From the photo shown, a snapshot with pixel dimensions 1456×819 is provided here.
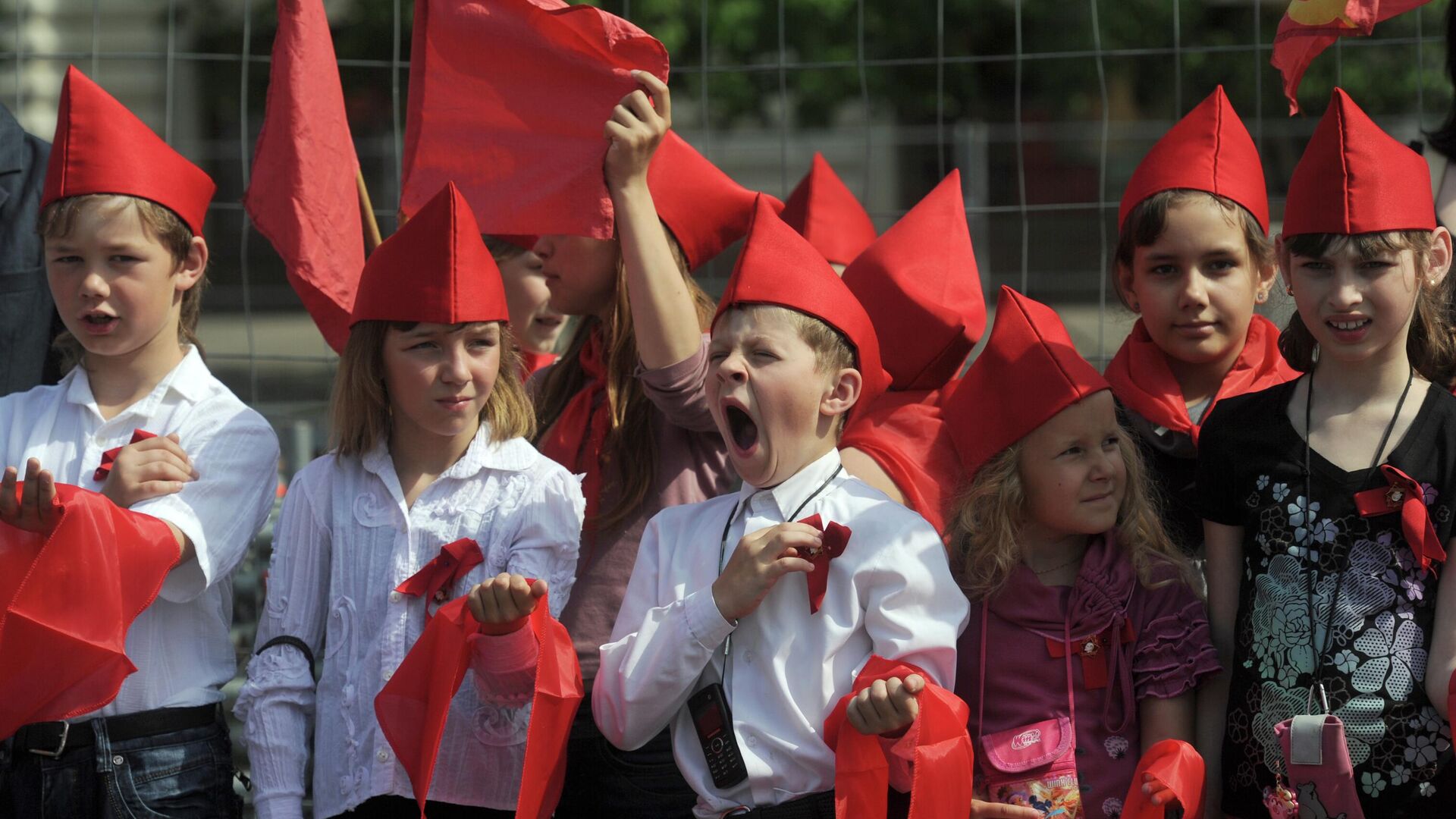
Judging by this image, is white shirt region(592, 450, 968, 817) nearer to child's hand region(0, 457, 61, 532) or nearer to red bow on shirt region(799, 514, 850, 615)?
red bow on shirt region(799, 514, 850, 615)

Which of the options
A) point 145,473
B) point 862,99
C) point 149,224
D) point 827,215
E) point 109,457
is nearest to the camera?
point 145,473

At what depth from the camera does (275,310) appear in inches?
279

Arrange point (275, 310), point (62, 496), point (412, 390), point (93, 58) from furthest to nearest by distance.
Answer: point (275, 310) → point (93, 58) → point (412, 390) → point (62, 496)

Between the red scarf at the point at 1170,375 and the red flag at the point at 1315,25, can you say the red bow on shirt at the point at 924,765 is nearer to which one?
the red scarf at the point at 1170,375

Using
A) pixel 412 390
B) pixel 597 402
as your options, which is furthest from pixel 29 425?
pixel 597 402

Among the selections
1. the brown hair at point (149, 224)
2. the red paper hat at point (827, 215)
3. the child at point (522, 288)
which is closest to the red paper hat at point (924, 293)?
the red paper hat at point (827, 215)

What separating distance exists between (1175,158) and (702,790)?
1.66 m

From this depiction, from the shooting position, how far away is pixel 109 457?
10.6 feet

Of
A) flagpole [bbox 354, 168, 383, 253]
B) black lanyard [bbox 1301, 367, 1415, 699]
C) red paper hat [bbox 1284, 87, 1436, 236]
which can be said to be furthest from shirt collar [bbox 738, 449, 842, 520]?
flagpole [bbox 354, 168, 383, 253]

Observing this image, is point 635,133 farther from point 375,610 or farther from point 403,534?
point 375,610

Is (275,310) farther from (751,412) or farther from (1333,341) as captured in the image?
(1333,341)

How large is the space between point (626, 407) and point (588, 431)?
4.8 inches

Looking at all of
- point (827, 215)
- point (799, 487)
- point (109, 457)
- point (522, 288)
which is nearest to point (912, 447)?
point (799, 487)

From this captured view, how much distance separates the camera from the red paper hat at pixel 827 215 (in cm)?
438
